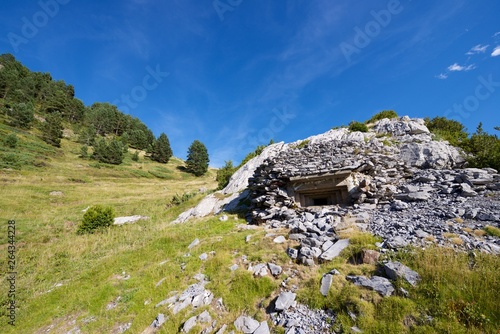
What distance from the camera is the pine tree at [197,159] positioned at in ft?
221

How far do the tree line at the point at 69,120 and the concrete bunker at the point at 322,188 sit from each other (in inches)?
2246

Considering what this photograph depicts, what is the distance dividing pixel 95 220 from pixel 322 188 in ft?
56.5

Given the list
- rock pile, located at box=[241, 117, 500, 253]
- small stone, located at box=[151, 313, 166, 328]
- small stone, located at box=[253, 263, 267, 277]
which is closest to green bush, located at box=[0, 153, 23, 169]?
rock pile, located at box=[241, 117, 500, 253]

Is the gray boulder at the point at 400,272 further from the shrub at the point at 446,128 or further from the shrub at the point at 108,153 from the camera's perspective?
the shrub at the point at 108,153

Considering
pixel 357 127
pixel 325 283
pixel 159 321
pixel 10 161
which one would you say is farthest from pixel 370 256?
pixel 10 161

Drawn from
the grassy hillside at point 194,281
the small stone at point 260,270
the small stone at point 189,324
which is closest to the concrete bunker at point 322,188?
the grassy hillside at point 194,281

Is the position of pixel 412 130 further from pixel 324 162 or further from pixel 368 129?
pixel 324 162

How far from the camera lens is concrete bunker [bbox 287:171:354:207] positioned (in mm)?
12016

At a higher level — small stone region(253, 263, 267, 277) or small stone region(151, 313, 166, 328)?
small stone region(253, 263, 267, 277)

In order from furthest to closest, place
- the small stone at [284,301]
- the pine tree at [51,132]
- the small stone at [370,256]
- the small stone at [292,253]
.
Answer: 1. the pine tree at [51,132]
2. the small stone at [292,253]
3. the small stone at [370,256]
4. the small stone at [284,301]

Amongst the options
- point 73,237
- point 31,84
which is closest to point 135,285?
point 73,237

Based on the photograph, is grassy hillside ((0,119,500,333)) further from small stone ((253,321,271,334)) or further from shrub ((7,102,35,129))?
shrub ((7,102,35,129))

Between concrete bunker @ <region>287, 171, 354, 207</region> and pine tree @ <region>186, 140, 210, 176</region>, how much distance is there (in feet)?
187

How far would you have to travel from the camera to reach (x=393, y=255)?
5.63m
